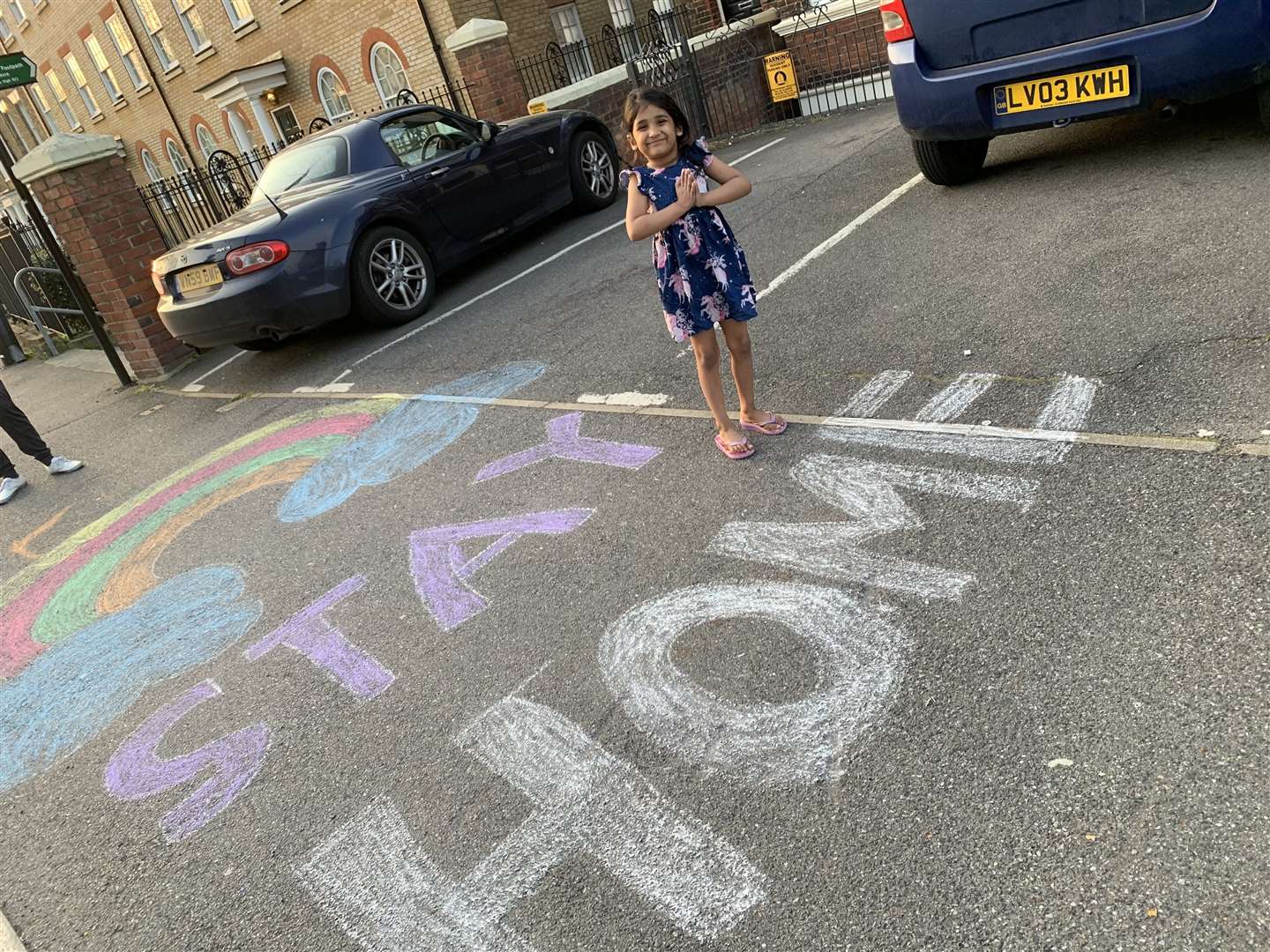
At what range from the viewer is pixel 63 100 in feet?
96.4

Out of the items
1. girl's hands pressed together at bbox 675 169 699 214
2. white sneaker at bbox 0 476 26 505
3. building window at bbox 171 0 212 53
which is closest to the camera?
girl's hands pressed together at bbox 675 169 699 214

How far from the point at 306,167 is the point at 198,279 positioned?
150cm

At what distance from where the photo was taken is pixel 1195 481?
2641mm

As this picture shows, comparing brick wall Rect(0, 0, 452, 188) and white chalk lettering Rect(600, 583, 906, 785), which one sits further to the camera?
brick wall Rect(0, 0, 452, 188)

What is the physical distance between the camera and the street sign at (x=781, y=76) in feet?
39.2

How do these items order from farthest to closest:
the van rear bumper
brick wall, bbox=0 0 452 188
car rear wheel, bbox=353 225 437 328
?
brick wall, bbox=0 0 452 188 → car rear wheel, bbox=353 225 437 328 → the van rear bumper

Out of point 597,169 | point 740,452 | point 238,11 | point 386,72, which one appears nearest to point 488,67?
point 597,169

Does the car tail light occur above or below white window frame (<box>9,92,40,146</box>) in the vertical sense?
below

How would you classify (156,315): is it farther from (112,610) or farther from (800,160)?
(800,160)

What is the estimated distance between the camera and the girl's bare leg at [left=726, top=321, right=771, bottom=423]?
359cm

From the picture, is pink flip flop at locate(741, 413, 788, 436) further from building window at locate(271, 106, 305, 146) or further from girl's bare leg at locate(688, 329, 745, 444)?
building window at locate(271, 106, 305, 146)

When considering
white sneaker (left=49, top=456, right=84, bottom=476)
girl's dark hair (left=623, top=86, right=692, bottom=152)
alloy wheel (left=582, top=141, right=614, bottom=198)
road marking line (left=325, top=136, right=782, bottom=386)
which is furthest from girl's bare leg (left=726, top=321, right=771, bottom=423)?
alloy wheel (left=582, top=141, right=614, bottom=198)

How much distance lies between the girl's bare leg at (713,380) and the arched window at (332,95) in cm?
1723

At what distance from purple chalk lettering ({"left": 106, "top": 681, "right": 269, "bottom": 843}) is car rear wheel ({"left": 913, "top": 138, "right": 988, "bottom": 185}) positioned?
17.4ft
